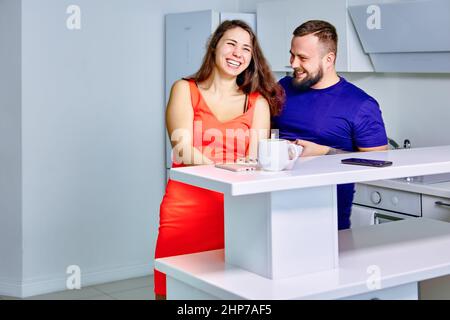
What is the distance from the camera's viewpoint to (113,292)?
4.90 meters

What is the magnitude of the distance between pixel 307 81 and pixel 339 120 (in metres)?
0.21

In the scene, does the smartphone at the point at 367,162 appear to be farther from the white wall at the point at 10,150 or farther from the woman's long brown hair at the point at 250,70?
the white wall at the point at 10,150

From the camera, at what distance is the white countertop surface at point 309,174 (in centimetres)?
205

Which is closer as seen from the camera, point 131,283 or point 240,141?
point 240,141

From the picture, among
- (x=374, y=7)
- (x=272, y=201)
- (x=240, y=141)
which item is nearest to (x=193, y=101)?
(x=240, y=141)

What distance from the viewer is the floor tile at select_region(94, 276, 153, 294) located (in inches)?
196

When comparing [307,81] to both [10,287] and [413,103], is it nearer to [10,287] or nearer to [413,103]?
[413,103]

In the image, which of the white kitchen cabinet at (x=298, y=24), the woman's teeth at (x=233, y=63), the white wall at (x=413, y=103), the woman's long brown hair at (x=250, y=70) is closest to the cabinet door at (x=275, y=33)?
the white kitchen cabinet at (x=298, y=24)

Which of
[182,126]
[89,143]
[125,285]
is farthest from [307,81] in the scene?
[125,285]

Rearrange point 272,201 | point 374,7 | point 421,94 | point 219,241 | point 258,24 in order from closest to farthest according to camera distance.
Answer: point 272,201 → point 219,241 → point 374,7 → point 421,94 → point 258,24

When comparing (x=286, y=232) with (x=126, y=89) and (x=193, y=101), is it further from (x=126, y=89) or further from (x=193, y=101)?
(x=126, y=89)

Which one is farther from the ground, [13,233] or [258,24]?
[258,24]

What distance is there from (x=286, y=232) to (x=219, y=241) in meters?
0.71

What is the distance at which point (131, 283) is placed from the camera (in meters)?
5.11
